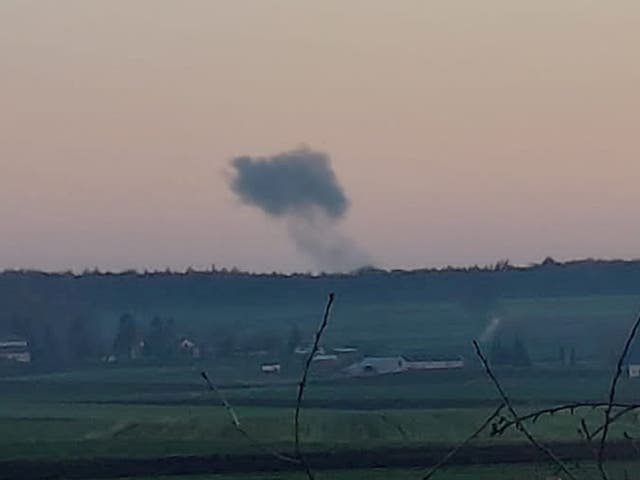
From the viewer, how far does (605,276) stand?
94125mm

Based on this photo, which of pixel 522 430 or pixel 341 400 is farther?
pixel 341 400

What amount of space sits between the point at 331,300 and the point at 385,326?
87.0m

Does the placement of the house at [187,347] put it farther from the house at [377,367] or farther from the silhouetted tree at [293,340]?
the house at [377,367]

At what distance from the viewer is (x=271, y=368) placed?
254ft

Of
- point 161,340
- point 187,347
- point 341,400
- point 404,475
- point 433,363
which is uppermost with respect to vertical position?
point 161,340

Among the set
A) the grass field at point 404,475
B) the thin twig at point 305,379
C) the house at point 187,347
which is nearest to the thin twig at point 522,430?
the thin twig at point 305,379

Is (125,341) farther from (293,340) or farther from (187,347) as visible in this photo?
(187,347)

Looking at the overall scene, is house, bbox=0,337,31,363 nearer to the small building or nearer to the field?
the field

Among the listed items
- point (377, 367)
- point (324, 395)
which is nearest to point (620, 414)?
point (324, 395)

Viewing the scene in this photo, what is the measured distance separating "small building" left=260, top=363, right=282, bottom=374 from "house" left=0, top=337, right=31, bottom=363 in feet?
40.9

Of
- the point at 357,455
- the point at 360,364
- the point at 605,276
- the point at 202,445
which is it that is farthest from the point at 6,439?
the point at 605,276

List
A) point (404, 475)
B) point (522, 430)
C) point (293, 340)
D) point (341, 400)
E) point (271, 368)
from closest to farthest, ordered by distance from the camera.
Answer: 1. point (522, 430)
2. point (404, 475)
3. point (341, 400)
4. point (271, 368)
5. point (293, 340)

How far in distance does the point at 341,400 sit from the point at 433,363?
704 inches

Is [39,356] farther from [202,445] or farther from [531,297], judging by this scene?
[202,445]
